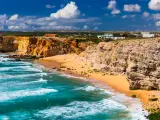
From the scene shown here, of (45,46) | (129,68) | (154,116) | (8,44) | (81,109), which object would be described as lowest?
(81,109)

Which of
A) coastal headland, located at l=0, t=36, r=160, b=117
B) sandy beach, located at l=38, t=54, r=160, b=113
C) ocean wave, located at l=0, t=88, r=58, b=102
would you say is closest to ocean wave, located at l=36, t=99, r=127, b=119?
sandy beach, located at l=38, t=54, r=160, b=113

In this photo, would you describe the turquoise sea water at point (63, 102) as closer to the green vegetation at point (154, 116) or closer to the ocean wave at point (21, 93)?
the ocean wave at point (21, 93)

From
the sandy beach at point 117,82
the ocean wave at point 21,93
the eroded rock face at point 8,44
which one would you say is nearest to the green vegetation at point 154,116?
the sandy beach at point 117,82

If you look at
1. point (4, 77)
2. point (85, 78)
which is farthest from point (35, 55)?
point (85, 78)

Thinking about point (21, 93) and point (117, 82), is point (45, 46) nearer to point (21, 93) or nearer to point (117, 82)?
point (117, 82)

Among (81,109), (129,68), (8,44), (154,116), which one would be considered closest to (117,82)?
(129,68)

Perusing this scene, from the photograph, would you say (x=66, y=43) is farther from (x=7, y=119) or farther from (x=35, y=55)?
(x=7, y=119)
